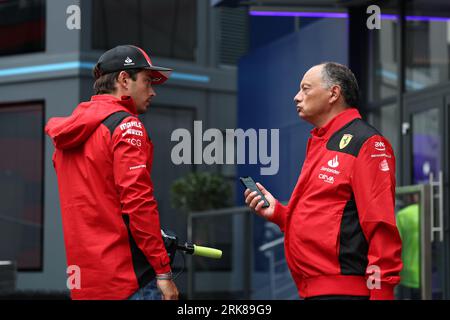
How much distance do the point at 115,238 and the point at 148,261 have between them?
0.15 metres

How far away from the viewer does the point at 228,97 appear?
1973 cm

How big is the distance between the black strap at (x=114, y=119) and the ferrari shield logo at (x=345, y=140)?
810mm

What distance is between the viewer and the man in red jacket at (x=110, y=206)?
3646mm

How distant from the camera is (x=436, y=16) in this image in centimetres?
1030

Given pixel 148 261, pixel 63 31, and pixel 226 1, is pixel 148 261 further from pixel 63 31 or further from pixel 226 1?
pixel 63 31

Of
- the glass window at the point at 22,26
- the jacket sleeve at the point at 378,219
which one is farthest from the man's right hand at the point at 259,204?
the glass window at the point at 22,26

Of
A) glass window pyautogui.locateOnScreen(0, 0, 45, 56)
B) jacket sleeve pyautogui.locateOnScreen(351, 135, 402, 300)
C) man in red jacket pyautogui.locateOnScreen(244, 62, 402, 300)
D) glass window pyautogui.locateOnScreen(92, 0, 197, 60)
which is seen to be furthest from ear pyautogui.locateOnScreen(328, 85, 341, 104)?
glass window pyautogui.locateOnScreen(0, 0, 45, 56)

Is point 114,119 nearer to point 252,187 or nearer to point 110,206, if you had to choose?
point 110,206

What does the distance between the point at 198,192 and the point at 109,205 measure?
12.7 m

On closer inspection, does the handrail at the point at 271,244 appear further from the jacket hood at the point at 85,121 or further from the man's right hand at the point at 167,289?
the man's right hand at the point at 167,289

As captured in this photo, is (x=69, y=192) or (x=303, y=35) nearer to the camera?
(x=69, y=192)

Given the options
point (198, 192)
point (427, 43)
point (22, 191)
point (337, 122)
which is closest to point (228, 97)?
point (198, 192)
